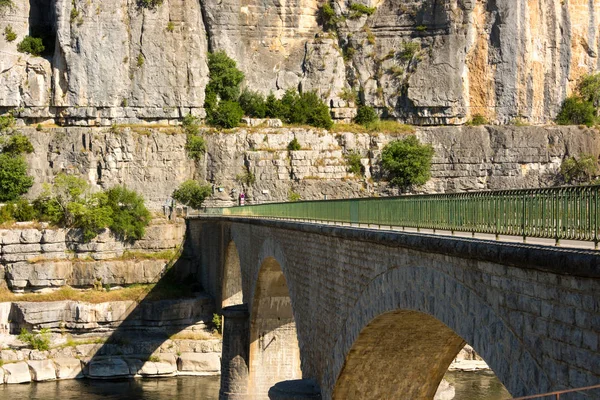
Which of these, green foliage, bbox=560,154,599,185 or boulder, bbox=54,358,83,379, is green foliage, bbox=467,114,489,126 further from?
boulder, bbox=54,358,83,379

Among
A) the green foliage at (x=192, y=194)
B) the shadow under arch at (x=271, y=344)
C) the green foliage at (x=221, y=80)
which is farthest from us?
the green foliage at (x=221, y=80)

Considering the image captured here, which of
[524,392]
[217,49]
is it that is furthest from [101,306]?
[524,392]

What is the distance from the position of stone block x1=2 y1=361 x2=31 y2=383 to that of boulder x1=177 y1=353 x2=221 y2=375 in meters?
7.90

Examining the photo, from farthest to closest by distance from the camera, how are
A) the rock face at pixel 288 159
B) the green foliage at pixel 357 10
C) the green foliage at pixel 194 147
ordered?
the green foliage at pixel 357 10 < the green foliage at pixel 194 147 < the rock face at pixel 288 159

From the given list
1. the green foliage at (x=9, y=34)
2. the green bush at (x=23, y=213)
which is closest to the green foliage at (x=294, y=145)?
the green bush at (x=23, y=213)

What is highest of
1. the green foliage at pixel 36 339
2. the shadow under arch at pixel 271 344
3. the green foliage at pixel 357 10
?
the green foliage at pixel 357 10

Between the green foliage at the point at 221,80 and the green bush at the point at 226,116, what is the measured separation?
920mm

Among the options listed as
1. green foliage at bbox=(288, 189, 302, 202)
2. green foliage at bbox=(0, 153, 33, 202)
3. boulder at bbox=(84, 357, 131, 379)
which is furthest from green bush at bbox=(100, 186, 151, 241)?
green foliage at bbox=(288, 189, 302, 202)

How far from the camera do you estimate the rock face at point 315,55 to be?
2562 inches

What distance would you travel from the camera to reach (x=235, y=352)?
37.9 m

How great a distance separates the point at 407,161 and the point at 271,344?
3028cm

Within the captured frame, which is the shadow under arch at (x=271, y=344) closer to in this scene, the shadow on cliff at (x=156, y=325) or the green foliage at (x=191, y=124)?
the shadow on cliff at (x=156, y=325)

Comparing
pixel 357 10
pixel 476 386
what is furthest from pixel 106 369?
pixel 357 10

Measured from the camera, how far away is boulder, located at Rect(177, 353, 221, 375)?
49.8 meters
